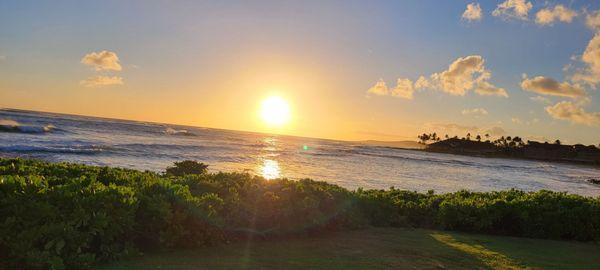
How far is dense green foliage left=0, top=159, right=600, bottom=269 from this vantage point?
4.73 m

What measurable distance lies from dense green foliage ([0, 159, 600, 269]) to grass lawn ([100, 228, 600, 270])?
0.24 metres

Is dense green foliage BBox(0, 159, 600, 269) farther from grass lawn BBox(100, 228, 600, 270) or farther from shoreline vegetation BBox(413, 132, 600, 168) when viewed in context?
shoreline vegetation BBox(413, 132, 600, 168)

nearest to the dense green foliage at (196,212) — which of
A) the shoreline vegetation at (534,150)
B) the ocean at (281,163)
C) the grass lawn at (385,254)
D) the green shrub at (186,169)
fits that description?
the grass lawn at (385,254)

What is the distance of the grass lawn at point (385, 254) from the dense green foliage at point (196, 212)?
0.24m

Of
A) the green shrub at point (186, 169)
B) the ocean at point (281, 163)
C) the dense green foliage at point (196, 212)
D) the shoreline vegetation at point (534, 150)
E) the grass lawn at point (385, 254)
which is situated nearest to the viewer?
the dense green foliage at point (196, 212)

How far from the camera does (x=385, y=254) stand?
6254mm

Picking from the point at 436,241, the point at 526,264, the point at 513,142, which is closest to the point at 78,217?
the point at 436,241

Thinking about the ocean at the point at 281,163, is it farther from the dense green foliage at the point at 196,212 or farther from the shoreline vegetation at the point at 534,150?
the shoreline vegetation at the point at 534,150

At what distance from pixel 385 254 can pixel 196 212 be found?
105 inches

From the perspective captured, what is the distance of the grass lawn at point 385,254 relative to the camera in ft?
17.8

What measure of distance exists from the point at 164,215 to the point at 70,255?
1.15 meters

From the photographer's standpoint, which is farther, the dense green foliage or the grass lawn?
the grass lawn

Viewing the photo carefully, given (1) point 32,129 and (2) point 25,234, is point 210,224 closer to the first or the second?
(2) point 25,234

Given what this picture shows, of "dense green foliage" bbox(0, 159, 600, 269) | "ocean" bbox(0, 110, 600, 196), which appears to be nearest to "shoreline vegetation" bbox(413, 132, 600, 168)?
"ocean" bbox(0, 110, 600, 196)
